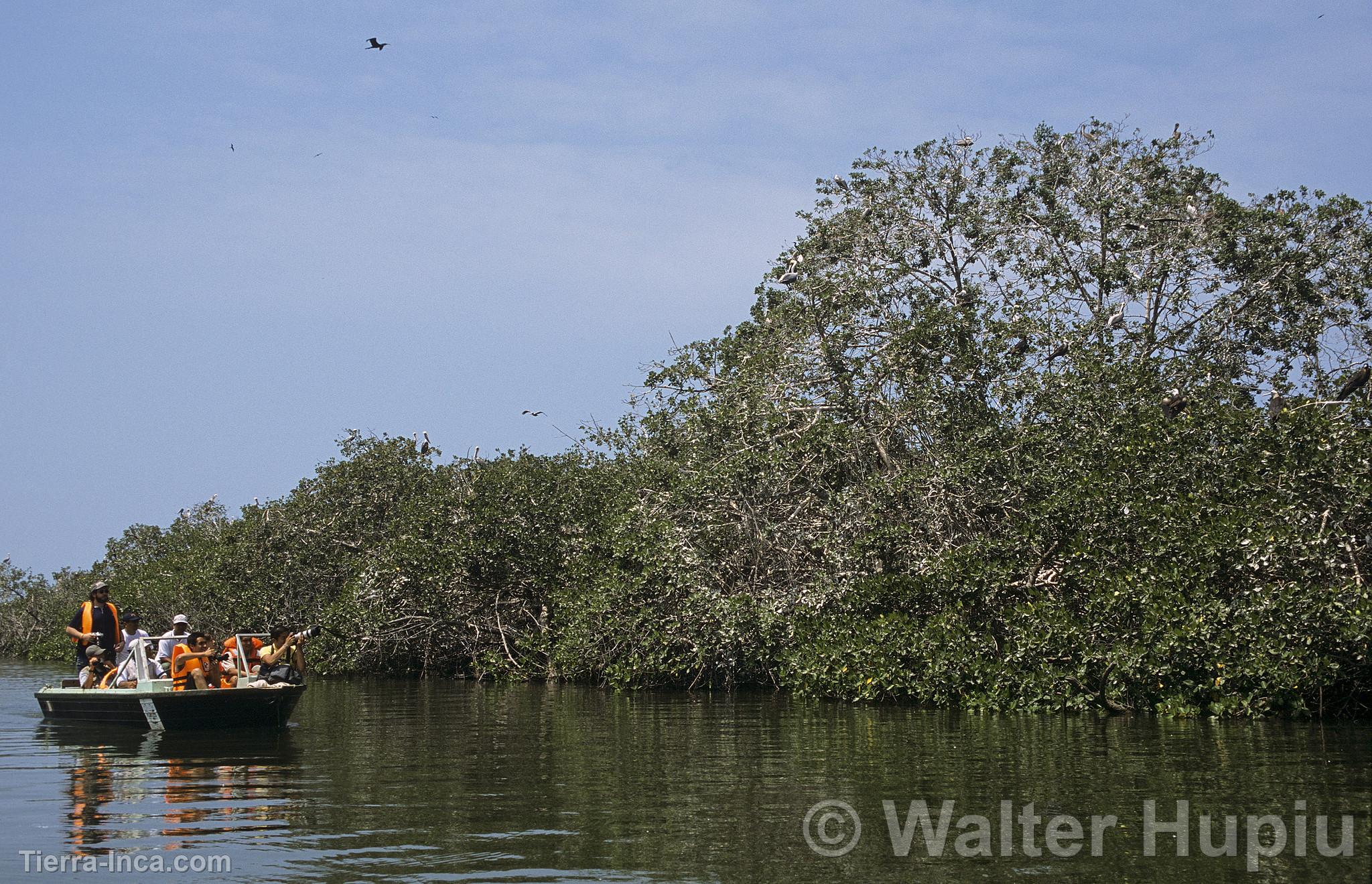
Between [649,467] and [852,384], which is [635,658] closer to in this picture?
[649,467]

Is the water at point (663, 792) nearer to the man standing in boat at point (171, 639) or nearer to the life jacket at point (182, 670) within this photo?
the life jacket at point (182, 670)

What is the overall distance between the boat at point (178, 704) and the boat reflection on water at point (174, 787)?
156 millimetres

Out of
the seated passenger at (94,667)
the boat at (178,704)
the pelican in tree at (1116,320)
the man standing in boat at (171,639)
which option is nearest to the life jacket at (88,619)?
the seated passenger at (94,667)

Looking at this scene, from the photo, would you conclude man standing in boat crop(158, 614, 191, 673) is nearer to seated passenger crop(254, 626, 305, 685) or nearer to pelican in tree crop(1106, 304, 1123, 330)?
seated passenger crop(254, 626, 305, 685)

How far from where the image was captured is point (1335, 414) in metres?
14.7

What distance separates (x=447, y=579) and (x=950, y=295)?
36.1 feet

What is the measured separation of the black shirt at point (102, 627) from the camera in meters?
16.0

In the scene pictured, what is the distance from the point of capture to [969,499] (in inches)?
706

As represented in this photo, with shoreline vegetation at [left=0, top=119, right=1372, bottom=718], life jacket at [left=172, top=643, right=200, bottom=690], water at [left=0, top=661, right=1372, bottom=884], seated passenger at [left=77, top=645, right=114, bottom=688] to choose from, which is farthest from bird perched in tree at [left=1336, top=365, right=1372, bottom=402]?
seated passenger at [left=77, top=645, right=114, bottom=688]

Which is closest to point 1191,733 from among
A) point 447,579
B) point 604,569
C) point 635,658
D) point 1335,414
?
point 1335,414

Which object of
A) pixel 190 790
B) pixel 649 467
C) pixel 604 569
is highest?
pixel 649 467

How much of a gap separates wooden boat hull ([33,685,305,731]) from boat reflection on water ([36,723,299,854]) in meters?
0.16

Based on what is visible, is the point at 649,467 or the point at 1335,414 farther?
the point at 649,467

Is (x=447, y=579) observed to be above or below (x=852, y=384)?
below
